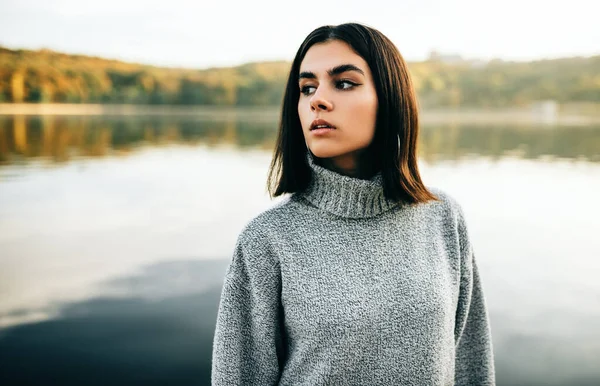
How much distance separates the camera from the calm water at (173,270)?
15.9 feet

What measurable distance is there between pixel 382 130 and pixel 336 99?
21 cm

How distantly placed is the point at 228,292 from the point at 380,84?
777 millimetres

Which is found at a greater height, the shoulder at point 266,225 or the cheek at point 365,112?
the cheek at point 365,112

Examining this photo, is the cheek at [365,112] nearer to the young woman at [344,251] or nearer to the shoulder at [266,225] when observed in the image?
the young woman at [344,251]

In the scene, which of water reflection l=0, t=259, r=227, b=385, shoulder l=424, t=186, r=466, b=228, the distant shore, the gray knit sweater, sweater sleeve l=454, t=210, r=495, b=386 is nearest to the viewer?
the gray knit sweater

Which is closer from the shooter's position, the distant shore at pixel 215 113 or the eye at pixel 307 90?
the eye at pixel 307 90

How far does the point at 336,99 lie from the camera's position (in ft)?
5.16

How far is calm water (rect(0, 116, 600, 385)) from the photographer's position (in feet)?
15.9

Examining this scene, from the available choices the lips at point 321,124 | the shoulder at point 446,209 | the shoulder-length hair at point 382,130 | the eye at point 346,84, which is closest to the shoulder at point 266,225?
the shoulder-length hair at point 382,130

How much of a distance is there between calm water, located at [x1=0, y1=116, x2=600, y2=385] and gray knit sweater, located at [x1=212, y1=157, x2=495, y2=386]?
10.9 ft

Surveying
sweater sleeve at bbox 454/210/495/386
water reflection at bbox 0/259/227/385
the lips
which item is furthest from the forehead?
water reflection at bbox 0/259/227/385

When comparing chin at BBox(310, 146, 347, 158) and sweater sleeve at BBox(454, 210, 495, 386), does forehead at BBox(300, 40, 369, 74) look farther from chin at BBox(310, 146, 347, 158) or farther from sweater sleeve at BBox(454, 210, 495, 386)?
sweater sleeve at BBox(454, 210, 495, 386)

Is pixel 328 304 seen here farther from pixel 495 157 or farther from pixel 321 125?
pixel 495 157

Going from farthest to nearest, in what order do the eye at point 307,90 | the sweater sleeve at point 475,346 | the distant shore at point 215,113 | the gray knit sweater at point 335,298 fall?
the distant shore at point 215,113
the sweater sleeve at point 475,346
the eye at point 307,90
the gray knit sweater at point 335,298
